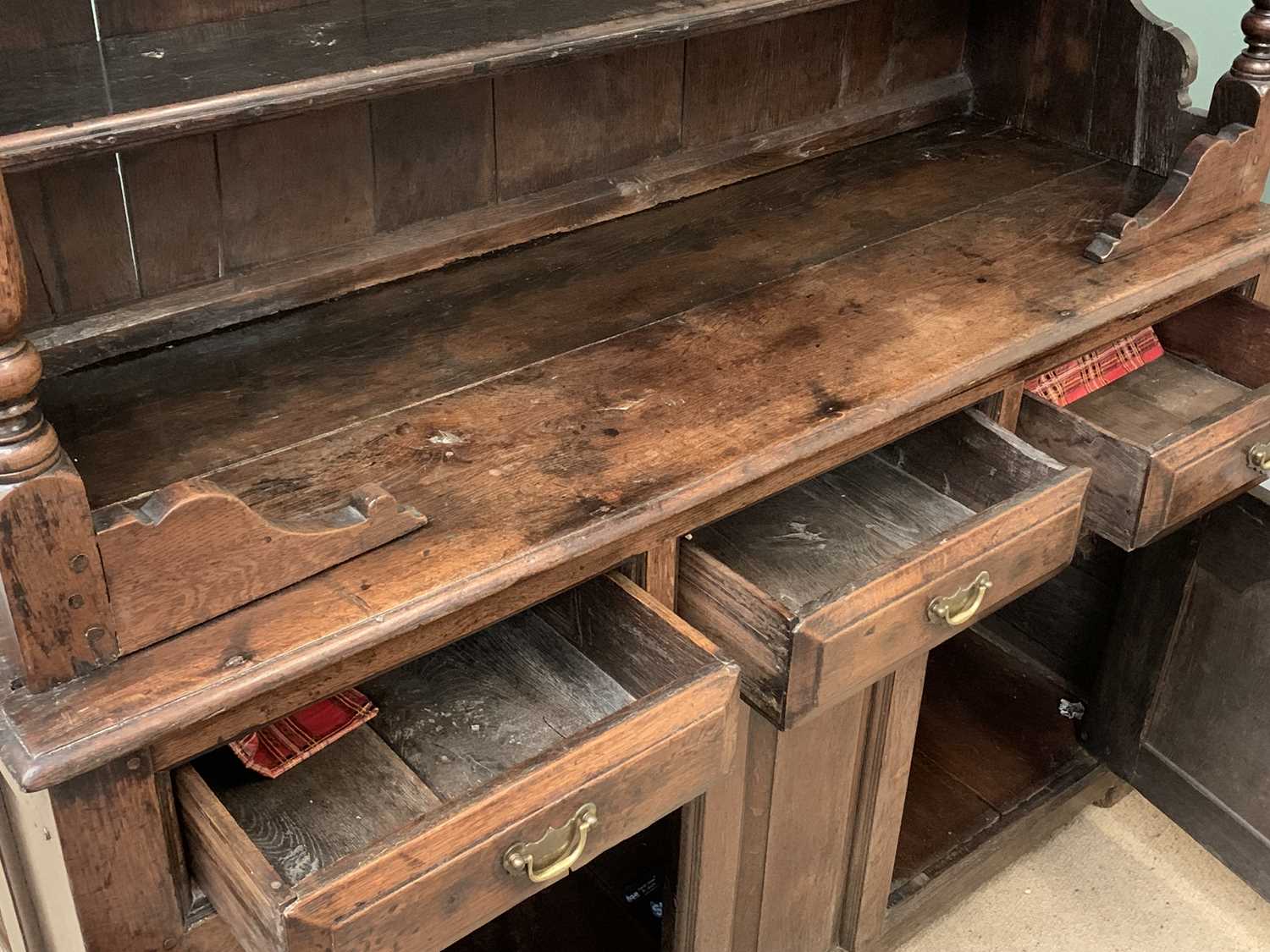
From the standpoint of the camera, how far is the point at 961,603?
1.42 metres

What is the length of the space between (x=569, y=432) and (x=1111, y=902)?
1.28 metres

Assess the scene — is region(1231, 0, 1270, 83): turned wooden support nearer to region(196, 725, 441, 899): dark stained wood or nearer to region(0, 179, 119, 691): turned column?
region(196, 725, 441, 899): dark stained wood

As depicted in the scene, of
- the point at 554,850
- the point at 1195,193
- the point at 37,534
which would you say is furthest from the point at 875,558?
the point at 37,534

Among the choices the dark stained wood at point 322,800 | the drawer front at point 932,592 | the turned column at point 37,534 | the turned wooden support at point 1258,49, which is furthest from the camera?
the turned wooden support at point 1258,49

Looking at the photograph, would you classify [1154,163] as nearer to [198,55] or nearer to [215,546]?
[198,55]

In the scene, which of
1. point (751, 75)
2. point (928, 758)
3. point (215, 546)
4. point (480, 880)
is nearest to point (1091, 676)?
point (928, 758)

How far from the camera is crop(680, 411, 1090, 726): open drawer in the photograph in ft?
4.32

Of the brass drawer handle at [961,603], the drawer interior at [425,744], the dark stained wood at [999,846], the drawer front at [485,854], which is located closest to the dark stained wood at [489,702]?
the drawer interior at [425,744]

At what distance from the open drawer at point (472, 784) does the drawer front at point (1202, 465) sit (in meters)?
0.64

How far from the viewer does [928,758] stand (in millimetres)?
2227

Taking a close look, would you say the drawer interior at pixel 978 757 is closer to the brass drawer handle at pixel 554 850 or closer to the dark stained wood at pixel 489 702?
the dark stained wood at pixel 489 702

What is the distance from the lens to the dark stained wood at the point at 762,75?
6.12 ft

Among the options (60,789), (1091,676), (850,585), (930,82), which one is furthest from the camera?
(1091,676)

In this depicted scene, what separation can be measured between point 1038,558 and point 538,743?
57 cm
